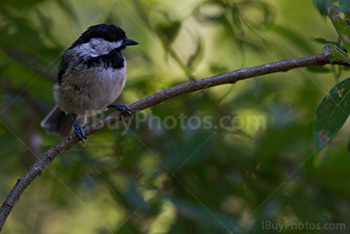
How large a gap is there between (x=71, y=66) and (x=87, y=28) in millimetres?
307

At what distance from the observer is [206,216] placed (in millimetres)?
2037

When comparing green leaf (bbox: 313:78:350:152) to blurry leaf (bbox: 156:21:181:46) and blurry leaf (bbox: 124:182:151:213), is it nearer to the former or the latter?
blurry leaf (bbox: 124:182:151:213)

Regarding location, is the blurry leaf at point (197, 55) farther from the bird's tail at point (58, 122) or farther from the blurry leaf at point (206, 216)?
the bird's tail at point (58, 122)

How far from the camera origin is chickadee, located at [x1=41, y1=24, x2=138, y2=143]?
2.53m

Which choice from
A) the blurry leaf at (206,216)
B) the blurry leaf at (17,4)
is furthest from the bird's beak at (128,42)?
the blurry leaf at (206,216)

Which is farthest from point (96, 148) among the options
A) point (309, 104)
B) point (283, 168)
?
point (309, 104)

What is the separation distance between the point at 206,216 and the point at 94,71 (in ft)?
3.66

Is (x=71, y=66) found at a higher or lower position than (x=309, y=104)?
higher

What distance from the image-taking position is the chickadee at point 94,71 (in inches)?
99.5

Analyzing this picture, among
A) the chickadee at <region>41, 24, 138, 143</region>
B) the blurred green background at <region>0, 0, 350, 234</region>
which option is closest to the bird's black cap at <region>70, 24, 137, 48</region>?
the chickadee at <region>41, 24, 138, 143</region>

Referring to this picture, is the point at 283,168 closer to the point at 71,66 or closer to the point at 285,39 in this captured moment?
the point at 285,39

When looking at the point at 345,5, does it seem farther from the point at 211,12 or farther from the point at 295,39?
the point at 211,12

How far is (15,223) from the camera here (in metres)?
2.76

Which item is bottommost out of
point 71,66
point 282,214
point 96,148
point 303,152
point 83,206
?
point 282,214
